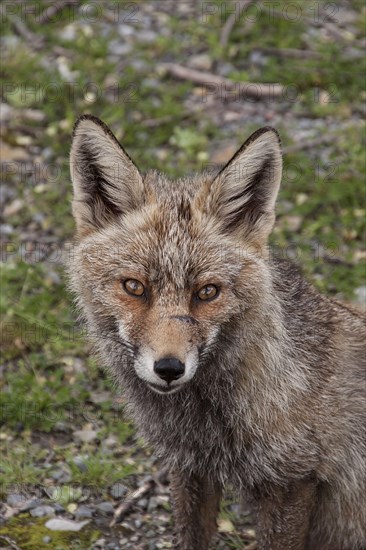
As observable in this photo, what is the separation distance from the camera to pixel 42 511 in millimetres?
6039

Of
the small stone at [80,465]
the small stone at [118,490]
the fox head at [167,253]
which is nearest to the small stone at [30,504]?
the small stone at [80,465]

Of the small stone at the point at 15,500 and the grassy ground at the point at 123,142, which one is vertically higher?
the grassy ground at the point at 123,142

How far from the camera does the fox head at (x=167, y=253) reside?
4.57 meters

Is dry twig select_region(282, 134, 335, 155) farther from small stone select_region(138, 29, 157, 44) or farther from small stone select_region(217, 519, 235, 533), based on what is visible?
small stone select_region(217, 519, 235, 533)

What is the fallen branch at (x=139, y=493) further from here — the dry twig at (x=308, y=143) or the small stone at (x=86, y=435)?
the dry twig at (x=308, y=143)

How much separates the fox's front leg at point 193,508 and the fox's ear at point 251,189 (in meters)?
1.60

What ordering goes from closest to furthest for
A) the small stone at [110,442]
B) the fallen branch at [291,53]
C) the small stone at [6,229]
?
the small stone at [110,442] < the small stone at [6,229] < the fallen branch at [291,53]

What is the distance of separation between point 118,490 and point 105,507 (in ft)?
0.61

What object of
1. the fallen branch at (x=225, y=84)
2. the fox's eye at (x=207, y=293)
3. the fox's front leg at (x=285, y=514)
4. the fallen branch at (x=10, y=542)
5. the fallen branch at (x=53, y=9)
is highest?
the fallen branch at (x=53, y=9)

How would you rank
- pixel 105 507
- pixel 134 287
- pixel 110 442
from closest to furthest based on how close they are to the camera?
pixel 134 287
pixel 105 507
pixel 110 442

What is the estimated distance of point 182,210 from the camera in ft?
16.3

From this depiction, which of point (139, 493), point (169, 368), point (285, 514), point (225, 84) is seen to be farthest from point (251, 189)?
point (225, 84)

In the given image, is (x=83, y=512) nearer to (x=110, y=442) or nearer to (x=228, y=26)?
(x=110, y=442)

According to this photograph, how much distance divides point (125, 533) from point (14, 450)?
1.09 meters
